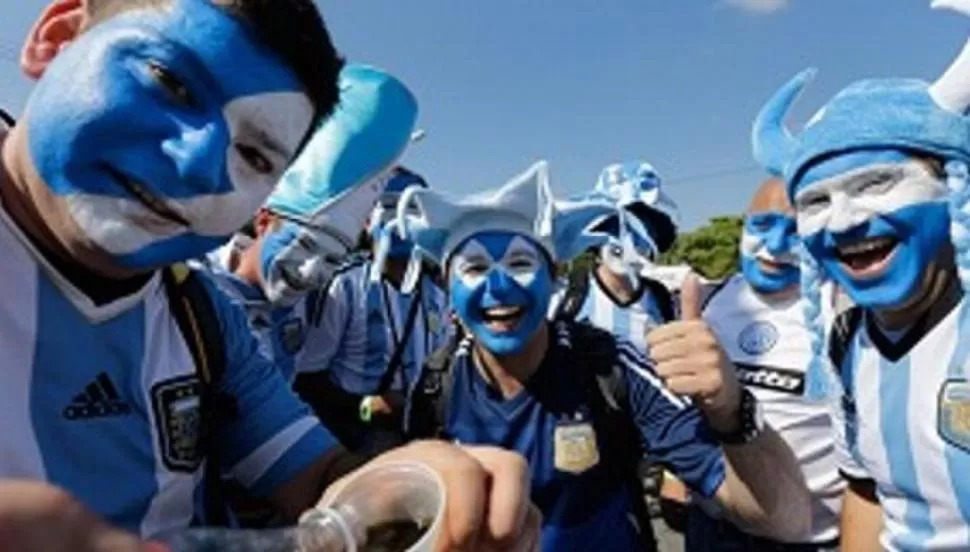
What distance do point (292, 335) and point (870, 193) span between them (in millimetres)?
2897

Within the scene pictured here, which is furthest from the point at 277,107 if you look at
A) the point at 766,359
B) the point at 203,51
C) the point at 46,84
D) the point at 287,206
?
the point at 766,359

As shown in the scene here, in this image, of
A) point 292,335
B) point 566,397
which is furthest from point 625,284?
point 566,397

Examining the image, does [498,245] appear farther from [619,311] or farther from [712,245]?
[712,245]

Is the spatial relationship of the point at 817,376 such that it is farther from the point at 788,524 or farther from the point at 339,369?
the point at 339,369

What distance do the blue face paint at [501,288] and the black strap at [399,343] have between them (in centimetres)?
190

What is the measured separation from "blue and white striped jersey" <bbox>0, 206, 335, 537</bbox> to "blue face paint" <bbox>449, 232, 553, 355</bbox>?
124 centimetres

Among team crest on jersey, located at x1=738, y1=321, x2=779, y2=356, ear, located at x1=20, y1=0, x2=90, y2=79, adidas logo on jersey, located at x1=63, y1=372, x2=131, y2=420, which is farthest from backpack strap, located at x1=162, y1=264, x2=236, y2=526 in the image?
team crest on jersey, located at x1=738, y1=321, x2=779, y2=356

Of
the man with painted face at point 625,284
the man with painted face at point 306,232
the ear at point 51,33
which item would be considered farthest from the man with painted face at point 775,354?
the ear at point 51,33

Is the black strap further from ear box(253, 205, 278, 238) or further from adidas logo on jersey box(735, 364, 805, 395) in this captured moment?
adidas logo on jersey box(735, 364, 805, 395)

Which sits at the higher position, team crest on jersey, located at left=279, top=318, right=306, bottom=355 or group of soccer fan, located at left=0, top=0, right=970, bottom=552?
group of soccer fan, located at left=0, top=0, right=970, bottom=552

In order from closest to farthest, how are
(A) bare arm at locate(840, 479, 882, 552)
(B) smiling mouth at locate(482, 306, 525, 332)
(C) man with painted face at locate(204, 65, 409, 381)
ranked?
→ (C) man with painted face at locate(204, 65, 409, 381) < (A) bare arm at locate(840, 479, 882, 552) < (B) smiling mouth at locate(482, 306, 525, 332)

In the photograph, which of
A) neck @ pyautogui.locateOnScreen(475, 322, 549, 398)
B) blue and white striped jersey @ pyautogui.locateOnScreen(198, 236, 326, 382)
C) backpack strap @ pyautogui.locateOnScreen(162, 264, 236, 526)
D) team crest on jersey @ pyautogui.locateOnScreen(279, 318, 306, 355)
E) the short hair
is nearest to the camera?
the short hair

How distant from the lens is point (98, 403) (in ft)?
4.59

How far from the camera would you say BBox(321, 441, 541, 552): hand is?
1.13m
